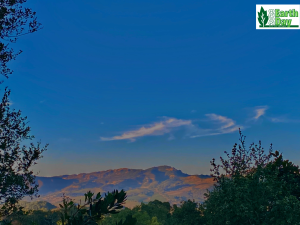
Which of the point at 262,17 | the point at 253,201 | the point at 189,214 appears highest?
the point at 262,17

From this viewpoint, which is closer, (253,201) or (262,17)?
(253,201)

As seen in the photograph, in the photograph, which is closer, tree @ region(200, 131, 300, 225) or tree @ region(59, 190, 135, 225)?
tree @ region(59, 190, 135, 225)

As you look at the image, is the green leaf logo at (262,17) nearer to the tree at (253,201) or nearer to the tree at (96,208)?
the tree at (253,201)

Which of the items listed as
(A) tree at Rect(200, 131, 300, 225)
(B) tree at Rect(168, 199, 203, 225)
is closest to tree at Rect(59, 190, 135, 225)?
(A) tree at Rect(200, 131, 300, 225)

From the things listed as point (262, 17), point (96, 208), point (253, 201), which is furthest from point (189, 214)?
point (96, 208)

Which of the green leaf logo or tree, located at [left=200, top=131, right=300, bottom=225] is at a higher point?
the green leaf logo

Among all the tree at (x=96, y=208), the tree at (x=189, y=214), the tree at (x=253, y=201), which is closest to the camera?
the tree at (x=96, y=208)

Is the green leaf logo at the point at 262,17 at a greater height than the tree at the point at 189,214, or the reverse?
the green leaf logo at the point at 262,17

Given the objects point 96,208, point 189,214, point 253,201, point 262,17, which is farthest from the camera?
point 189,214

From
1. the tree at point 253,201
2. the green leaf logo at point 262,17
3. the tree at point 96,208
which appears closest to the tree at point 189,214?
the tree at point 253,201

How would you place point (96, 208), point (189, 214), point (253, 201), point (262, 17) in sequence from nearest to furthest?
1. point (96, 208)
2. point (253, 201)
3. point (262, 17)
4. point (189, 214)

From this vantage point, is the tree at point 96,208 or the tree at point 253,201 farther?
the tree at point 253,201

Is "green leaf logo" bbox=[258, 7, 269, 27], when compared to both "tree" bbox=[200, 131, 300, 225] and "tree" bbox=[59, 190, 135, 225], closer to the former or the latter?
"tree" bbox=[200, 131, 300, 225]

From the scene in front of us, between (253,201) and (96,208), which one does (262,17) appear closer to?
(253,201)
